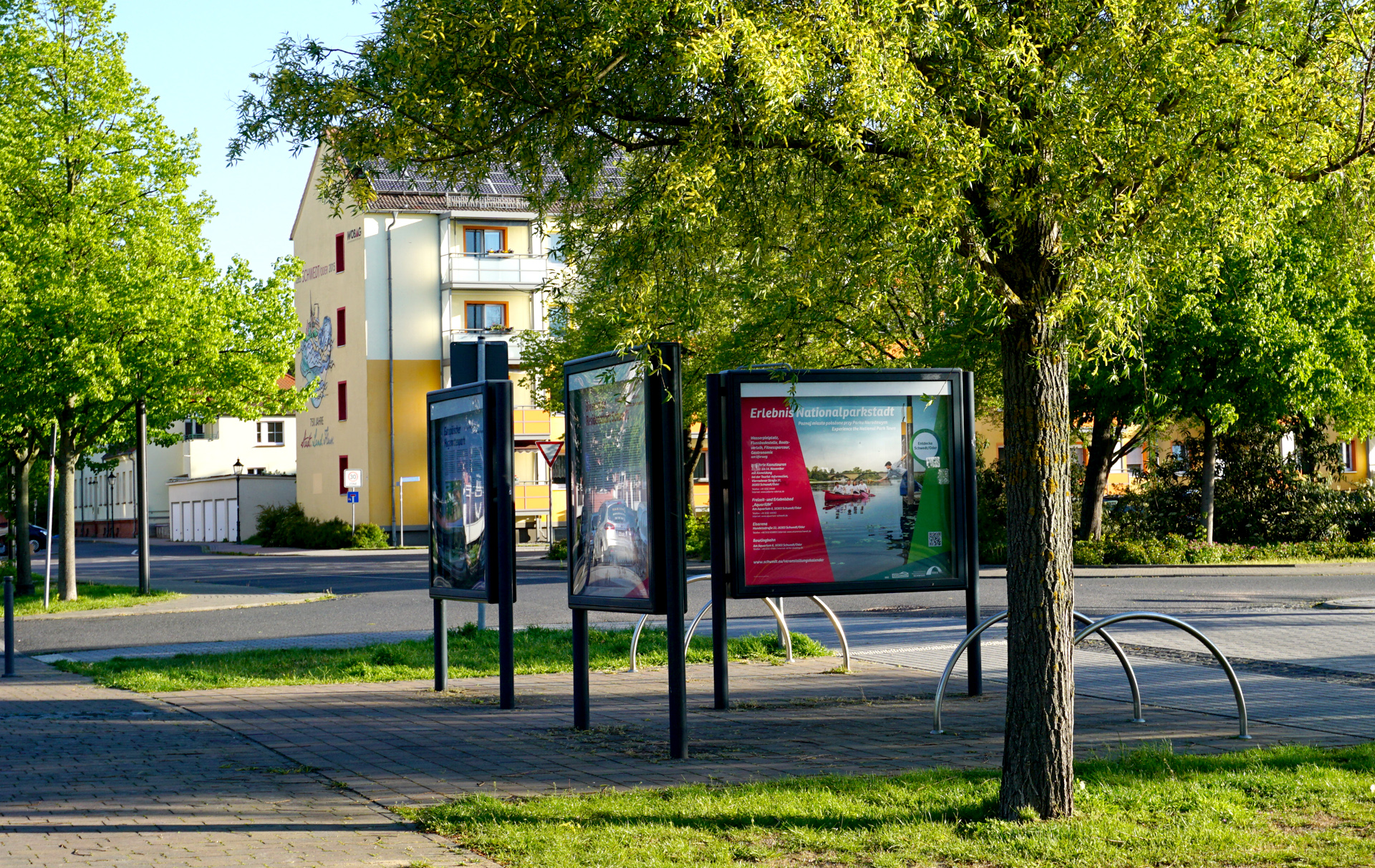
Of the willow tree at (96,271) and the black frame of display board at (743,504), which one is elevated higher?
the willow tree at (96,271)

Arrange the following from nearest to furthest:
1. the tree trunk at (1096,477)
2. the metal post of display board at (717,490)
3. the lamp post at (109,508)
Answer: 1. the metal post of display board at (717,490)
2. the tree trunk at (1096,477)
3. the lamp post at (109,508)

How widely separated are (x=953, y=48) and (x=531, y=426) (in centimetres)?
4911

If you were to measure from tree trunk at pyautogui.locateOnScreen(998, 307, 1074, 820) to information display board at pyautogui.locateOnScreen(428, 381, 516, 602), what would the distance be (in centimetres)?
487

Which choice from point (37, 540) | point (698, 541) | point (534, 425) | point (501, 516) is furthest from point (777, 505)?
point (37, 540)

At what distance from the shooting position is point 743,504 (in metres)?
9.62

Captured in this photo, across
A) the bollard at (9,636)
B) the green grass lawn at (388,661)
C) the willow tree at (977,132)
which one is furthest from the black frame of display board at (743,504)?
the bollard at (9,636)

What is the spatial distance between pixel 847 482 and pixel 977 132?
4.87 metres

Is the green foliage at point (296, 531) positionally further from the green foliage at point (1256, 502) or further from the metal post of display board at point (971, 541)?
the metal post of display board at point (971, 541)

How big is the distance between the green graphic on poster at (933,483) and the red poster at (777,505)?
84 centimetres

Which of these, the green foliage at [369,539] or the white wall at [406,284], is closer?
the green foliage at [369,539]

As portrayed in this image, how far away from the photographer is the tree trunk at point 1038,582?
5.76m

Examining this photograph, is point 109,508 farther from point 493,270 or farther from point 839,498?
point 839,498

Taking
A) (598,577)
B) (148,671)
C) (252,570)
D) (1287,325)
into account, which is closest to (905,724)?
(598,577)

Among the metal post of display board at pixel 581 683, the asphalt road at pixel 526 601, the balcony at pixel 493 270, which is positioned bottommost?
the asphalt road at pixel 526 601
